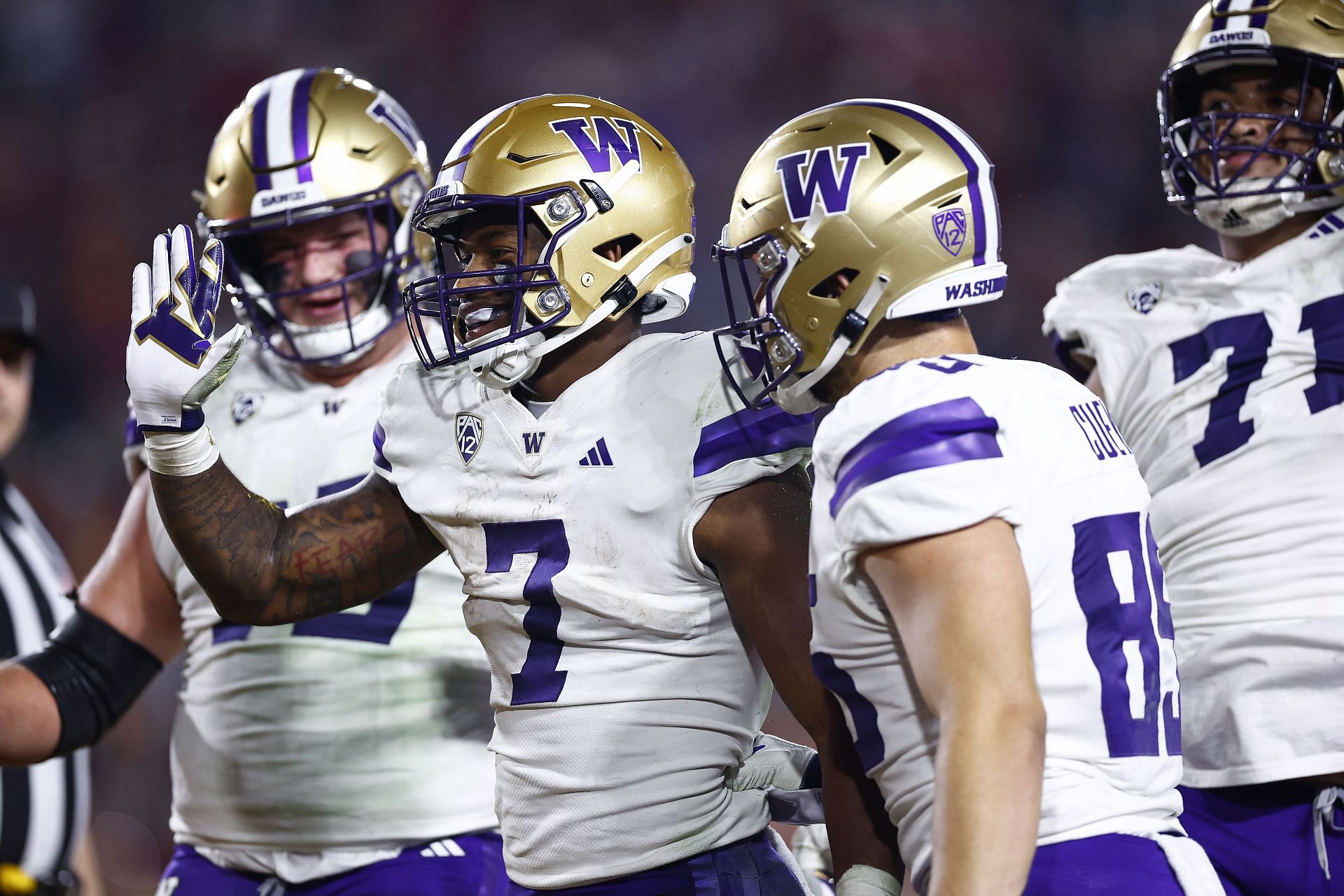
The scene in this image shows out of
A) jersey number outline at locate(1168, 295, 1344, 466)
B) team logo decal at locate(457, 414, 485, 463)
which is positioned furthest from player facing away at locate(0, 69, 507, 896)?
jersey number outline at locate(1168, 295, 1344, 466)

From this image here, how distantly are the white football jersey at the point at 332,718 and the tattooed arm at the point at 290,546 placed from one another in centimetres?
31

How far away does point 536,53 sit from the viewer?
229 inches

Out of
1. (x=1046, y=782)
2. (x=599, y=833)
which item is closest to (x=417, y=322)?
(x=599, y=833)

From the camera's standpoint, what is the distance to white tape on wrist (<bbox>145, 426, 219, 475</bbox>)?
190cm

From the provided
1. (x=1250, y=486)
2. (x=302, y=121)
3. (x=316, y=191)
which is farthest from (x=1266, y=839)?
(x=302, y=121)

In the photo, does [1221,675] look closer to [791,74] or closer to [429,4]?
[791,74]

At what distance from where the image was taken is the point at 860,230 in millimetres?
1614

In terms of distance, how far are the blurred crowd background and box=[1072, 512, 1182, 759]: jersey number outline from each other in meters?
3.91

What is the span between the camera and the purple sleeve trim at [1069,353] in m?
2.59

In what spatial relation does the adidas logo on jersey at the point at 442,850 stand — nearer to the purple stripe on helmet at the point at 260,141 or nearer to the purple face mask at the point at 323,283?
the purple face mask at the point at 323,283

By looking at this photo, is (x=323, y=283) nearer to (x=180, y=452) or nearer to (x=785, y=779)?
(x=180, y=452)

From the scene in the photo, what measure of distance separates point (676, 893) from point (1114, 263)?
1.48 m

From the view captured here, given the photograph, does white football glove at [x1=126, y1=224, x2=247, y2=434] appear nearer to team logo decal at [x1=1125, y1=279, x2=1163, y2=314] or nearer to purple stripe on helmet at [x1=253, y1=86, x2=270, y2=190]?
purple stripe on helmet at [x1=253, y1=86, x2=270, y2=190]

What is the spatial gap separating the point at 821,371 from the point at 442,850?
45.6 inches
